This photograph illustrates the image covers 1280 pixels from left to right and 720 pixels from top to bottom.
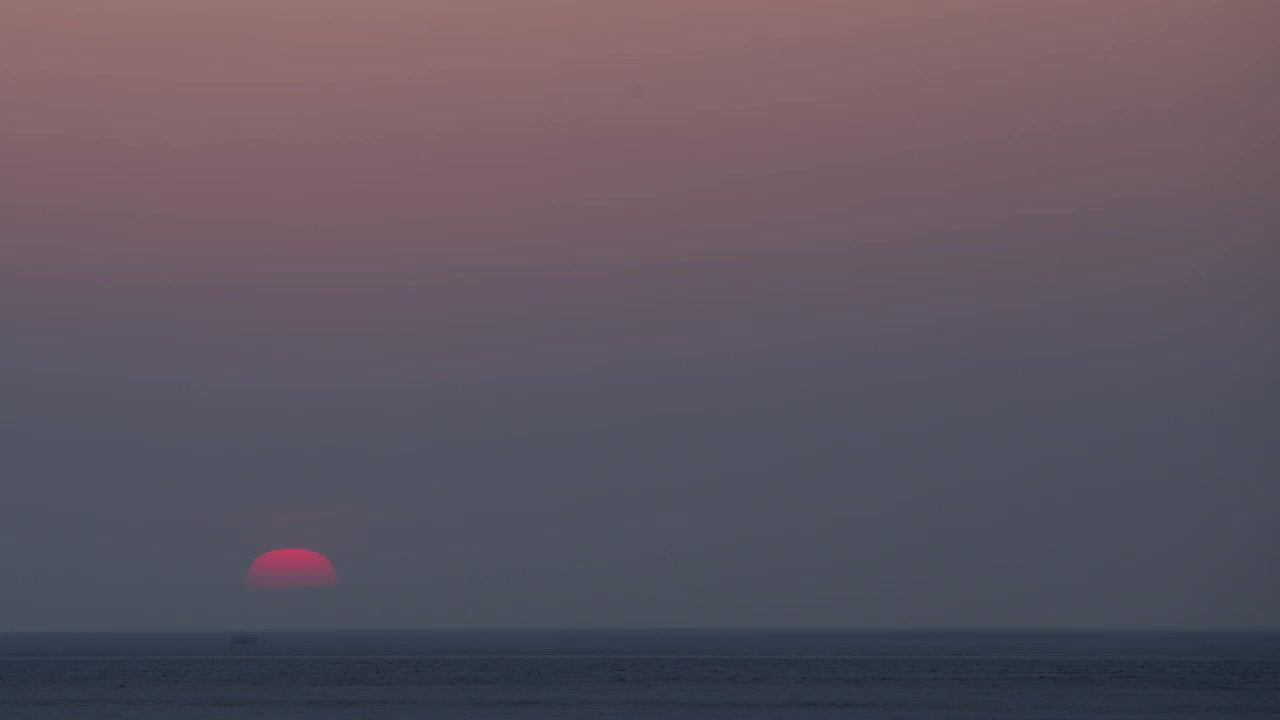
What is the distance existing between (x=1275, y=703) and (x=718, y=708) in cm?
2618

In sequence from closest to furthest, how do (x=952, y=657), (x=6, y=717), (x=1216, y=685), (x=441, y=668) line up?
(x=6, y=717) → (x=1216, y=685) → (x=441, y=668) → (x=952, y=657)

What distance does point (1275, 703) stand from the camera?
72.1 metres

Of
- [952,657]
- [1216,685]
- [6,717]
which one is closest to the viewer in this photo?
[6,717]

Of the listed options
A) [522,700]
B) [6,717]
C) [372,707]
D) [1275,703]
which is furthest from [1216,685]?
[6,717]

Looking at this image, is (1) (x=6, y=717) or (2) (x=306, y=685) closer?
(1) (x=6, y=717)

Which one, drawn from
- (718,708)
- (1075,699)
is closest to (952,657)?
(1075,699)

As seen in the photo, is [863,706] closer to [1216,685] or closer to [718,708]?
[718,708]

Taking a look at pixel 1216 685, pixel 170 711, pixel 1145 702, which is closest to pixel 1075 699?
pixel 1145 702

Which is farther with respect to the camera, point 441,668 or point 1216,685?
point 441,668

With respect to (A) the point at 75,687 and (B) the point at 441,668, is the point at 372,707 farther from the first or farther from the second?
(B) the point at 441,668

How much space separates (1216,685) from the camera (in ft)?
289

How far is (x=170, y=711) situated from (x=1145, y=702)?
44.9m

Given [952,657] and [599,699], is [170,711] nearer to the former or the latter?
[599,699]

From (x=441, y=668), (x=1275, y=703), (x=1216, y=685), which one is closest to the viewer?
(x=1275, y=703)
